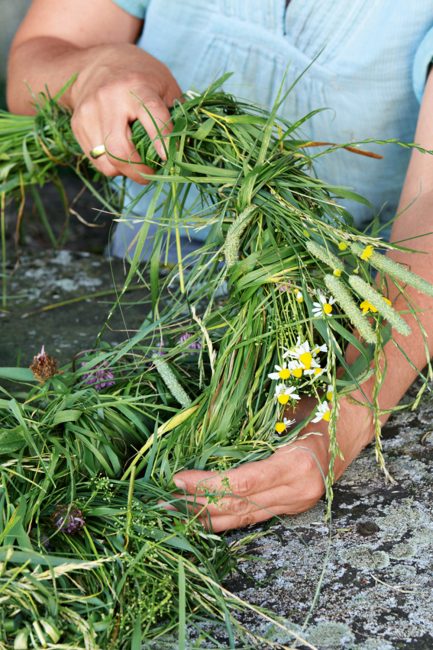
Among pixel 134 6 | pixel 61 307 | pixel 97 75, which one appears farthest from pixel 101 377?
pixel 134 6

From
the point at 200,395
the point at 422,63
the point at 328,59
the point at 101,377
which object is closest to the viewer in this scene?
the point at 200,395

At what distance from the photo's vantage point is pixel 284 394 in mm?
1098

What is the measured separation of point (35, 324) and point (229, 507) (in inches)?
35.4

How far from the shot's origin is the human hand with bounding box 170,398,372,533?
3.54 feet

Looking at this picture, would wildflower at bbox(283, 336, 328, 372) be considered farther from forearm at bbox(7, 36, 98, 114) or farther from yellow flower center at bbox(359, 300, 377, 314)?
forearm at bbox(7, 36, 98, 114)

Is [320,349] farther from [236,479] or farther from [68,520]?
[68,520]

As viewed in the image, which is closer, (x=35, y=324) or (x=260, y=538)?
(x=260, y=538)

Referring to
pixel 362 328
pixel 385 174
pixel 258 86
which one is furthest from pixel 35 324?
pixel 362 328

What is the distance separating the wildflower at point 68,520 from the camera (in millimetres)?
1017

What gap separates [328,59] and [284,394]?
89 centimetres

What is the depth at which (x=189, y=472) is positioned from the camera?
1.10m

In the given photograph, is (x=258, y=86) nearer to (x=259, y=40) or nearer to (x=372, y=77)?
(x=259, y=40)

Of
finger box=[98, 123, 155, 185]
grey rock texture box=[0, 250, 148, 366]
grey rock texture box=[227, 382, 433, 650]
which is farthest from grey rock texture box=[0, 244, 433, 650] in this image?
grey rock texture box=[0, 250, 148, 366]

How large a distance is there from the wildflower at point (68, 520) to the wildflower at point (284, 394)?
0.96ft
